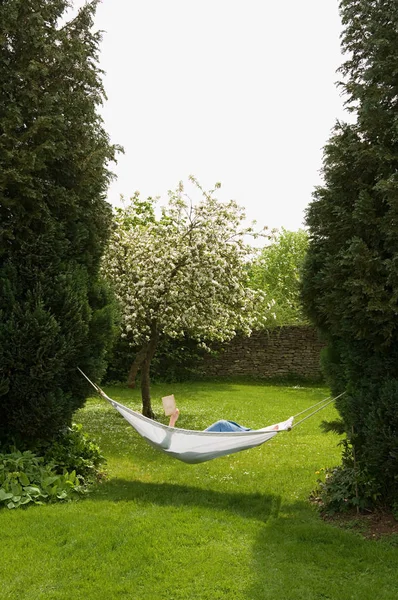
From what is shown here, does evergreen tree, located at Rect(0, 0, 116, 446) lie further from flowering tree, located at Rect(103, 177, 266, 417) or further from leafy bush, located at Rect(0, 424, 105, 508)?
flowering tree, located at Rect(103, 177, 266, 417)

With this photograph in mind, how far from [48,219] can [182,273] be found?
4.30 meters

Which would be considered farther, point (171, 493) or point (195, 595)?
point (171, 493)

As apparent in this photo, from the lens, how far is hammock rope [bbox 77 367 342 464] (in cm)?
503

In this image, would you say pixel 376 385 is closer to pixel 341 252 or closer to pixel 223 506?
pixel 341 252

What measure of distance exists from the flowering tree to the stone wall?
707 centimetres

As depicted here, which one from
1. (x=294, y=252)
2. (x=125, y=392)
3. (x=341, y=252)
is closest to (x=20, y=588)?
(x=341, y=252)

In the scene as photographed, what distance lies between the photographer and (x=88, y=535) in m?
4.09

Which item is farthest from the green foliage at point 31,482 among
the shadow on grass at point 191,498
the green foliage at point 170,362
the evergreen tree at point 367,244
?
the green foliage at point 170,362

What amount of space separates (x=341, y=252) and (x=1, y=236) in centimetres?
335

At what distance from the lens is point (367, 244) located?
15.9 feet

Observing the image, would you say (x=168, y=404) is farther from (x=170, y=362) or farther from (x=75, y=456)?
(x=170, y=362)

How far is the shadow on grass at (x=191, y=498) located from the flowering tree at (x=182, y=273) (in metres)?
4.27

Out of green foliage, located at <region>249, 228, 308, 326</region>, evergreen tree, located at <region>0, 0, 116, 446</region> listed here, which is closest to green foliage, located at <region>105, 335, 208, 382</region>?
green foliage, located at <region>249, 228, 308, 326</region>

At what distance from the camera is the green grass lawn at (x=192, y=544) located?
11.2ft
